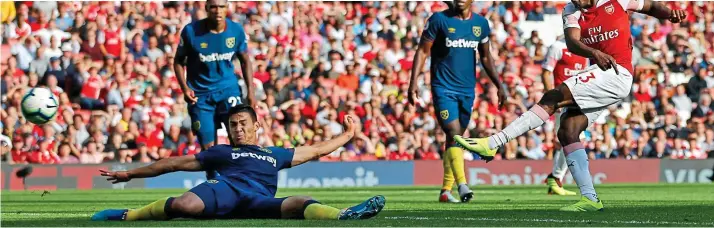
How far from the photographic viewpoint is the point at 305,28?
1041 inches

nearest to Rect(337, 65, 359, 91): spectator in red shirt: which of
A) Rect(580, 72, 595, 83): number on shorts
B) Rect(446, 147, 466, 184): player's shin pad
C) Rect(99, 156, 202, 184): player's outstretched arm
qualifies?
Rect(446, 147, 466, 184): player's shin pad

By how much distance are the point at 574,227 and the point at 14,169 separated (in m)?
14.1

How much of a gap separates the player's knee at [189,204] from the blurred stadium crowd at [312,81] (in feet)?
41.6

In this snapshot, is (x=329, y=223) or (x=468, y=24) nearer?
(x=329, y=223)

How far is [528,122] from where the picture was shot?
11023 mm

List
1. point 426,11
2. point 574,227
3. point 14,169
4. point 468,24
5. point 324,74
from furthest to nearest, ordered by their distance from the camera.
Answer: point 426,11
point 324,74
point 14,169
point 468,24
point 574,227

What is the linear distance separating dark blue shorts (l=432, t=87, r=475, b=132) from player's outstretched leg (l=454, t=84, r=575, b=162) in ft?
10.3

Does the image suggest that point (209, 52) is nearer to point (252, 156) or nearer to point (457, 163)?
point (457, 163)

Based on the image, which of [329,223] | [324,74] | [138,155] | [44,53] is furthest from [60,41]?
[329,223]

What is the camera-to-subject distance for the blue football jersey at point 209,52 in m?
14.4

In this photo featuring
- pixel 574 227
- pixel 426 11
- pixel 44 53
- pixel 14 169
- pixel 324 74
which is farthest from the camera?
pixel 426 11

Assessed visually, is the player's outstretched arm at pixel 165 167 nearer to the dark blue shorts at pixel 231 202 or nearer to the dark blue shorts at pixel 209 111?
the dark blue shorts at pixel 231 202

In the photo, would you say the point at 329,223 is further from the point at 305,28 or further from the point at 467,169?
the point at 305,28

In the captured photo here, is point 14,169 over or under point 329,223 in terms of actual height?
under
